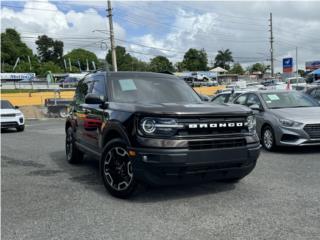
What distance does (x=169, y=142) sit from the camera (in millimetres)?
5395

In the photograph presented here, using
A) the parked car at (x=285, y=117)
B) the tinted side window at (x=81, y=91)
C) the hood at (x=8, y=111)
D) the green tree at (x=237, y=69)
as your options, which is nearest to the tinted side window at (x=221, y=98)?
the parked car at (x=285, y=117)

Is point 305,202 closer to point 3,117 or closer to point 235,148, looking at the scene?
point 235,148

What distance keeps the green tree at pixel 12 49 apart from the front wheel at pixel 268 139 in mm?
113733

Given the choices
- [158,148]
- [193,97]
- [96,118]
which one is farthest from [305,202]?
[96,118]

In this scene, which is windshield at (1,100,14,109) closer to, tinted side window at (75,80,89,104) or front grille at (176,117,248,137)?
tinted side window at (75,80,89,104)

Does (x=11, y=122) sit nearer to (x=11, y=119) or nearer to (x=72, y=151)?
(x=11, y=119)

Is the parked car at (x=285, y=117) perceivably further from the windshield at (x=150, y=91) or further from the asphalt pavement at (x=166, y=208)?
the windshield at (x=150, y=91)

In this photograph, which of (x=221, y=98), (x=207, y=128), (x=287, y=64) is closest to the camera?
(x=207, y=128)

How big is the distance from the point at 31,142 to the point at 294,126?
8.03 metres

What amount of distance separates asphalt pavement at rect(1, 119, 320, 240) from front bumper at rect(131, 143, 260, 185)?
14.5 inches

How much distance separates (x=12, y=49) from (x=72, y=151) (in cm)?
12189

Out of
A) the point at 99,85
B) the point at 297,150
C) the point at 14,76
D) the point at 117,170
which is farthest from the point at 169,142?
the point at 14,76

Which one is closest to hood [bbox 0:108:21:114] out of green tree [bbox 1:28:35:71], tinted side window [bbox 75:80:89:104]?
tinted side window [bbox 75:80:89:104]

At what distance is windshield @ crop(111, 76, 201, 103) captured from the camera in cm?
674
